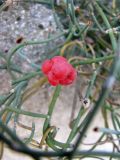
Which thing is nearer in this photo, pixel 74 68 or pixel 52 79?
pixel 52 79

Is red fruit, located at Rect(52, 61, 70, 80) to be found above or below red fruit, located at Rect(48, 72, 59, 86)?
above

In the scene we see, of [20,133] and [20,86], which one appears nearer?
[20,86]

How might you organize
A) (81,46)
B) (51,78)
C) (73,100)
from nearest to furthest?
(51,78)
(81,46)
(73,100)

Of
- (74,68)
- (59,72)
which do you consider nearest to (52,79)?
(59,72)

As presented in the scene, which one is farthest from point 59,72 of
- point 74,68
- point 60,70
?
point 74,68

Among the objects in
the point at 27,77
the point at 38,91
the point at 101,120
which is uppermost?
the point at 27,77

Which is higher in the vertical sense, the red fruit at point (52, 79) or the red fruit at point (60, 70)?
Result: the red fruit at point (60, 70)

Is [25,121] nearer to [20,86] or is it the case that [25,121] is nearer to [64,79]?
[20,86]

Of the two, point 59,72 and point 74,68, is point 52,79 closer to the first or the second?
point 59,72

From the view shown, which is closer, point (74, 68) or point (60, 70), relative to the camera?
point (60, 70)

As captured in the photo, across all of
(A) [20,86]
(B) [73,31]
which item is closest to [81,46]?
(B) [73,31]

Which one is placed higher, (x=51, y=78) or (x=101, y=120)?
(x=51, y=78)
